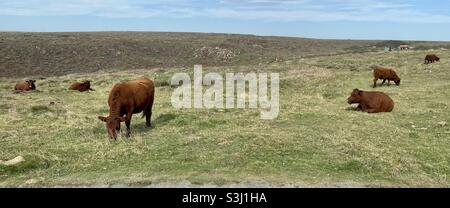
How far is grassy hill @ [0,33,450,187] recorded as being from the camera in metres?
11.4

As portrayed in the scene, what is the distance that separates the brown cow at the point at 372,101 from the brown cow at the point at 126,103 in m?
8.73

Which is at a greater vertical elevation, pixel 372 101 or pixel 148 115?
pixel 372 101

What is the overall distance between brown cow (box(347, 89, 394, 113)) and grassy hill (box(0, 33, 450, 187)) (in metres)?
0.47

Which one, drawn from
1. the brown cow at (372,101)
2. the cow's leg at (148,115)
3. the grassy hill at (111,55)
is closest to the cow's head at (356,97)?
the brown cow at (372,101)

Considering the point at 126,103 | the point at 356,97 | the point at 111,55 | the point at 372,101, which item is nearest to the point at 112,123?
the point at 126,103

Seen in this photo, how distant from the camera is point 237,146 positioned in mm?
13688

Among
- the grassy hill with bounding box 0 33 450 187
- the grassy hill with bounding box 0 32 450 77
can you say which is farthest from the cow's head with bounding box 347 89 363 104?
the grassy hill with bounding box 0 32 450 77

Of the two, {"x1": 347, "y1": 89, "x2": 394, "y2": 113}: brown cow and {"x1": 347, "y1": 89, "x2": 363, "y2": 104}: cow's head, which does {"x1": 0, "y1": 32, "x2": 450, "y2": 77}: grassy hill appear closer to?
{"x1": 347, "y1": 89, "x2": 363, "y2": 104}: cow's head

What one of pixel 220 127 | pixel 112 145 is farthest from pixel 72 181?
pixel 220 127

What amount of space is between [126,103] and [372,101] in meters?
10.2

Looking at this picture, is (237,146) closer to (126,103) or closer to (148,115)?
(126,103)

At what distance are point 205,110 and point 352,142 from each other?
26.1ft

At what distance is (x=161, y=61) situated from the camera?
225 feet

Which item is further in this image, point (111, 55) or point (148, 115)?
point (111, 55)
